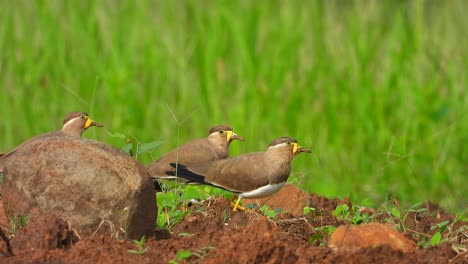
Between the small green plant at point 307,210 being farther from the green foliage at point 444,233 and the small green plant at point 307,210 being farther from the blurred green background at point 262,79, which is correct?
the blurred green background at point 262,79

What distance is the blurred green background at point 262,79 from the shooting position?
33.0 ft

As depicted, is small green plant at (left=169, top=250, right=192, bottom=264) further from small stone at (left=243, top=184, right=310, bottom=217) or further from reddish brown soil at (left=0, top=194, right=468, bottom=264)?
small stone at (left=243, top=184, right=310, bottom=217)

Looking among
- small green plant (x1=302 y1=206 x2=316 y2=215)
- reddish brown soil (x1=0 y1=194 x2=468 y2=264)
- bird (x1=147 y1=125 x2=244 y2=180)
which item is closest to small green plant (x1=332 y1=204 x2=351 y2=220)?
small green plant (x1=302 y1=206 x2=316 y2=215)

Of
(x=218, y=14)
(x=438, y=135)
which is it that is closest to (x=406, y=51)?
(x=438, y=135)

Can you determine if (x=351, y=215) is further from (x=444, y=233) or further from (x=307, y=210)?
(x=444, y=233)

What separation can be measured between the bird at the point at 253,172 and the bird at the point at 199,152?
0.54 metres

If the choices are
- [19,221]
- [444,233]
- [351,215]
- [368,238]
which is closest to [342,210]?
[351,215]

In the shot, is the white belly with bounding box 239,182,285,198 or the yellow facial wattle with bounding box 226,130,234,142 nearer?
the white belly with bounding box 239,182,285,198

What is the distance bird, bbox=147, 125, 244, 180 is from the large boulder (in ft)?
8.70

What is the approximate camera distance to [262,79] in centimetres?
1042

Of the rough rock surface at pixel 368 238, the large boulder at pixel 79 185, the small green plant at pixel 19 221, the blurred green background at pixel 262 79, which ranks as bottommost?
the blurred green background at pixel 262 79

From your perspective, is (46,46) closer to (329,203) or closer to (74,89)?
(74,89)

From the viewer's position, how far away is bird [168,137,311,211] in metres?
6.55

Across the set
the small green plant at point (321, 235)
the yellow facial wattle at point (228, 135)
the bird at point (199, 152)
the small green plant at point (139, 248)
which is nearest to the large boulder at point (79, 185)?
the small green plant at point (139, 248)
